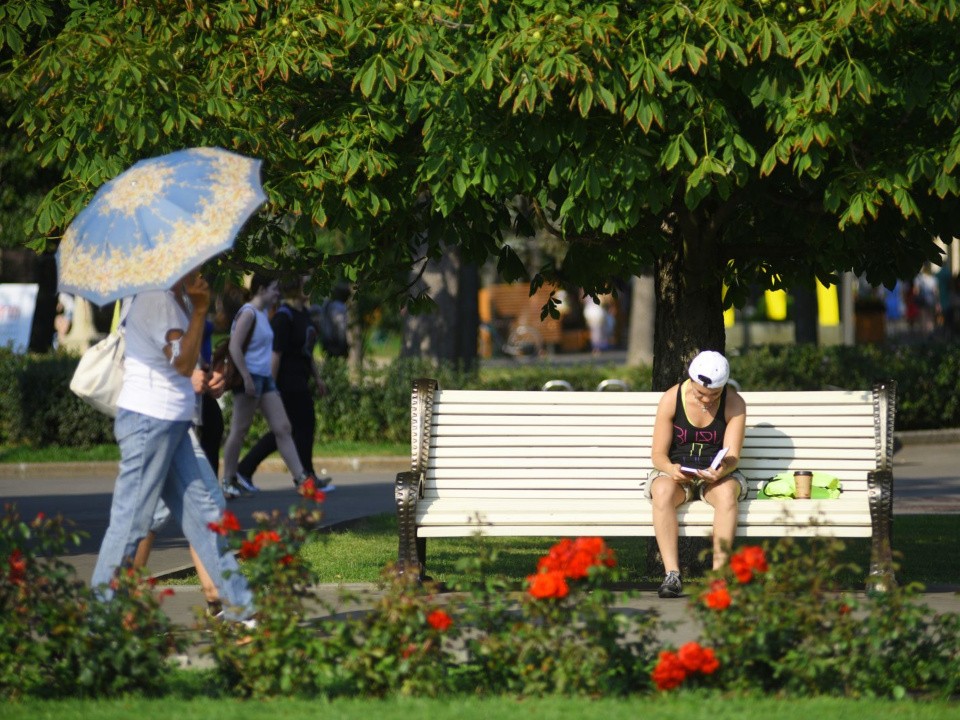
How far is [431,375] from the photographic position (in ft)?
57.5

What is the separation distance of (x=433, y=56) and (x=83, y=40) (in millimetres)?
1661

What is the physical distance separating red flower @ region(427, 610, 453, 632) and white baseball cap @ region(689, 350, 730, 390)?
270 centimetres

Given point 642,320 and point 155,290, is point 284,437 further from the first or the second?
point 642,320

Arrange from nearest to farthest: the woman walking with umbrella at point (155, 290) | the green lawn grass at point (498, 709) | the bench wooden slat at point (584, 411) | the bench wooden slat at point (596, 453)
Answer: the green lawn grass at point (498, 709) → the woman walking with umbrella at point (155, 290) → the bench wooden slat at point (596, 453) → the bench wooden slat at point (584, 411)

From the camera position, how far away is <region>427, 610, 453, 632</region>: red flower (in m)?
5.13

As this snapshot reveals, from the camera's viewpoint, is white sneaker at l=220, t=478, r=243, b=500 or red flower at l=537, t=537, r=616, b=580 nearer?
red flower at l=537, t=537, r=616, b=580

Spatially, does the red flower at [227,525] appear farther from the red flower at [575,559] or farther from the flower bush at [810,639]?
the flower bush at [810,639]

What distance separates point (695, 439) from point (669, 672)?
2671 mm

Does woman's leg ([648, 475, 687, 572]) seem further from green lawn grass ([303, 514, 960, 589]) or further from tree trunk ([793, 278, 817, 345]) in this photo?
tree trunk ([793, 278, 817, 345])

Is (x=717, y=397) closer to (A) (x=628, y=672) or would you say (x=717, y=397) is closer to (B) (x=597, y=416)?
(B) (x=597, y=416)

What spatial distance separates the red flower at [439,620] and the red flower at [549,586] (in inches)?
12.5

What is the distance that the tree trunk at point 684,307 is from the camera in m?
8.48

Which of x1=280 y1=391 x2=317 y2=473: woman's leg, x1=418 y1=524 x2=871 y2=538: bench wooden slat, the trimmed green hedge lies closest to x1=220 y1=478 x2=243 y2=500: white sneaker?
x1=280 y1=391 x2=317 y2=473: woman's leg

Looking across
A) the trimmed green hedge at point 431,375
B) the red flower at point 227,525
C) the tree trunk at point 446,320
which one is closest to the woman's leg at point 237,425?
the trimmed green hedge at point 431,375
